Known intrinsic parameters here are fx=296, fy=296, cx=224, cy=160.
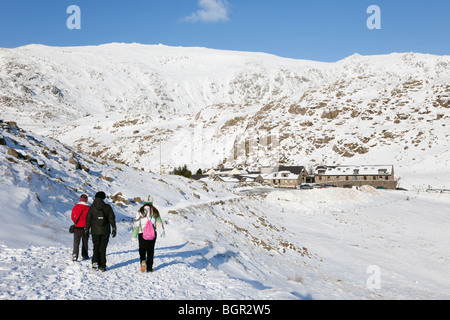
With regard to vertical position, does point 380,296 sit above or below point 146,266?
below

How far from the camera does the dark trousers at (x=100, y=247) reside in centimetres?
854

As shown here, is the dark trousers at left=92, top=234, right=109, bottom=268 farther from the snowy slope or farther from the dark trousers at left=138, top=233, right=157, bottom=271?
the dark trousers at left=138, top=233, right=157, bottom=271

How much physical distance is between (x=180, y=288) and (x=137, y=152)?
130438 millimetres

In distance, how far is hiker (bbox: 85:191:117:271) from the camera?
8578 mm

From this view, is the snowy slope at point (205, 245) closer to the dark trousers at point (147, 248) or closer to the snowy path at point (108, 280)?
the snowy path at point (108, 280)

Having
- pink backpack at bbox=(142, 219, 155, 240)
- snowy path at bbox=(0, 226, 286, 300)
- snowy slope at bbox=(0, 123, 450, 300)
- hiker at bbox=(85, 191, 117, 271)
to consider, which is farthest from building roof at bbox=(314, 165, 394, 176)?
hiker at bbox=(85, 191, 117, 271)

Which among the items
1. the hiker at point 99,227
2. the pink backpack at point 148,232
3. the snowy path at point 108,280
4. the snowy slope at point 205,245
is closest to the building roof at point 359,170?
the snowy slope at point 205,245

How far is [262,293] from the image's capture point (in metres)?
8.55

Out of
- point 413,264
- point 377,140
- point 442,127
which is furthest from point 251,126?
point 413,264

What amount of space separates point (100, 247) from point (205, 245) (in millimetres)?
6489

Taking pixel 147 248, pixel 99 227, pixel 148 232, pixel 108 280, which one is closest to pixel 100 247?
pixel 99 227

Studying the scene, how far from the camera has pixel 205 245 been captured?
46.9 ft

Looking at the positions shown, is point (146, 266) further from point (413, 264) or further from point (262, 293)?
point (413, 264)

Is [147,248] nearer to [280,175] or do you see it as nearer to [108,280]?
[108,280]
